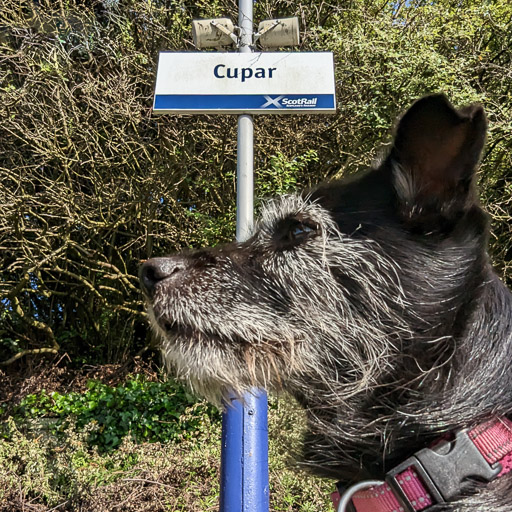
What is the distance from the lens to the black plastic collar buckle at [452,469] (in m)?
1.34

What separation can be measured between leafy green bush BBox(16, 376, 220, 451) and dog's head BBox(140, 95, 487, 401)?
198 inches

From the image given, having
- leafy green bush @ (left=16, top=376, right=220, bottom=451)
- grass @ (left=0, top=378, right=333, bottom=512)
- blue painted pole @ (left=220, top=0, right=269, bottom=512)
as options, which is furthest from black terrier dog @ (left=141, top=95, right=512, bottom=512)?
leafy green bush @ (left=16, top=376, right=220, bottom=451)

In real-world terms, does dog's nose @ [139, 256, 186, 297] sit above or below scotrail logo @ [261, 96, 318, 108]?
below

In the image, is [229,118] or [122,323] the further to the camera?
[122,323]

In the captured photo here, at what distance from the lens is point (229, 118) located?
6.32 metres

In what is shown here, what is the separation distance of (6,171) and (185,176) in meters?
2.29

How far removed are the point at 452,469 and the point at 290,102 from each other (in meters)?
2.66

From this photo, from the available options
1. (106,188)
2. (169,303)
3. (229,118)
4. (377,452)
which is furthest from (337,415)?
(106,188)

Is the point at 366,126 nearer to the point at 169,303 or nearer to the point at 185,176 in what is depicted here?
the point at 185,176

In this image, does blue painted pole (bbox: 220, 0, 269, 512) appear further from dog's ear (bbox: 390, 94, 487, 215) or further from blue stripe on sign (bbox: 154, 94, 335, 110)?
dog's ear (bbox: 390, 94, 487, 215)

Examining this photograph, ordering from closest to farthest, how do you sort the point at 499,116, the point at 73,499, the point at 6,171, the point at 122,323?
the point at 73,499
the point at 499,116
the point at 6,171
the point at 122,323

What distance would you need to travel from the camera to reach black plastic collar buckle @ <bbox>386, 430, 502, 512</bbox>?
134 centimetres

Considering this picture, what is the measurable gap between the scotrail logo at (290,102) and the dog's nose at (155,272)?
1949 mm

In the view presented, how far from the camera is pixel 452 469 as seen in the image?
4.41ft
